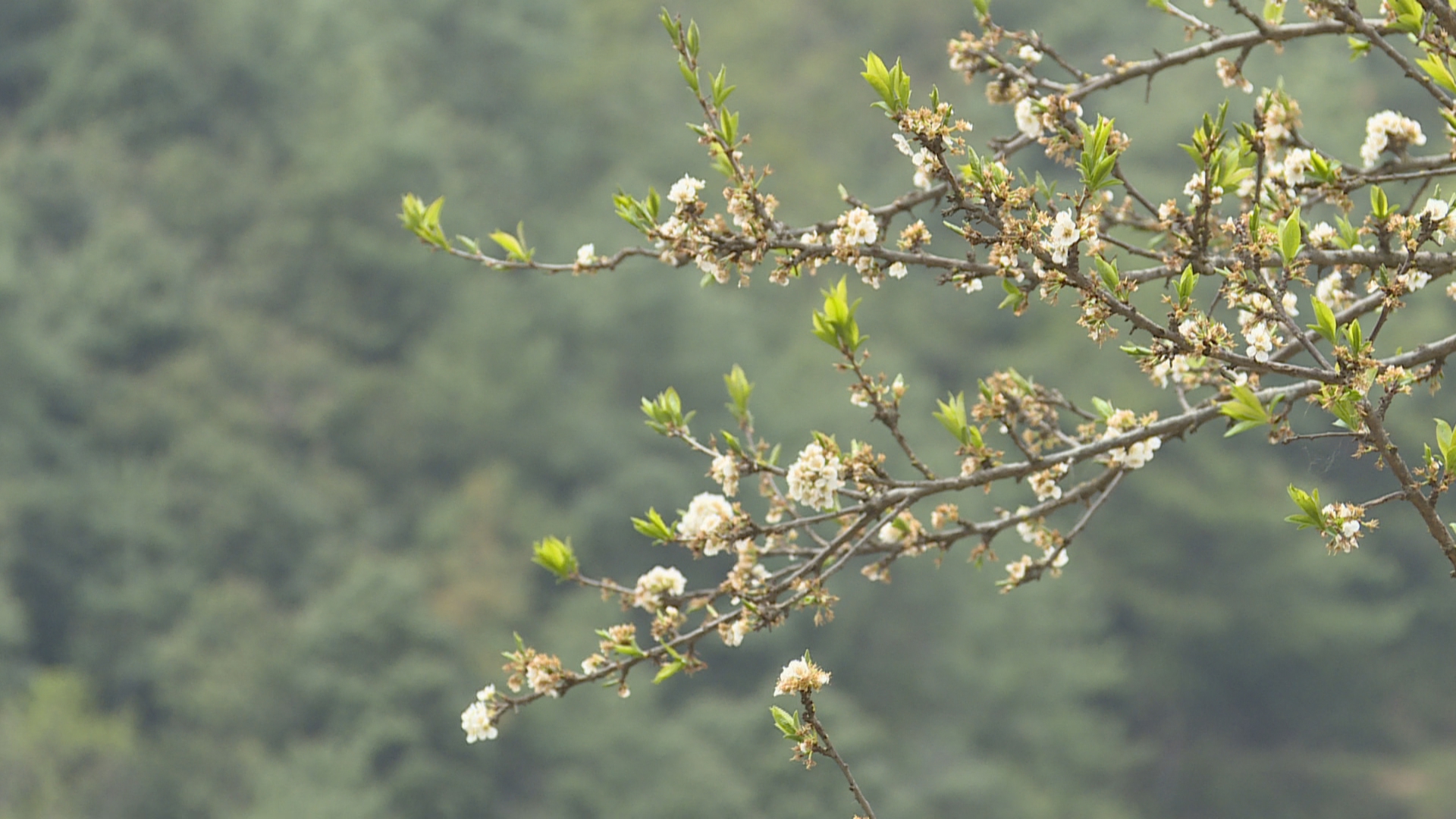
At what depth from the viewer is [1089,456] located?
2.57 metres

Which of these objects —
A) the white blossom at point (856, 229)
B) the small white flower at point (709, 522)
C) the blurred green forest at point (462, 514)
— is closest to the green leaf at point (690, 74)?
the white blossom at point (856, 229)

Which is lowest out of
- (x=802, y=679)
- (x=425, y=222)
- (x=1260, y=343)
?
(x=802, y=679)

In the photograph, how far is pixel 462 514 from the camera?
24359 mm

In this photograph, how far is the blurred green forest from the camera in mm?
20781

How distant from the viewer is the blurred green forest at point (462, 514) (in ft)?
68.2

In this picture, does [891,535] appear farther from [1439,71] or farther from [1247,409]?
[1439,71]

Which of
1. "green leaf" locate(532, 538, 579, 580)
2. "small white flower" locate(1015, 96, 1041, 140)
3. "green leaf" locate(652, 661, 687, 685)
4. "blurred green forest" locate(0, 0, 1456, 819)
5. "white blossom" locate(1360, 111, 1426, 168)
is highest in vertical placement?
"blurred green forest" locate(0, 0, 1456, 819)

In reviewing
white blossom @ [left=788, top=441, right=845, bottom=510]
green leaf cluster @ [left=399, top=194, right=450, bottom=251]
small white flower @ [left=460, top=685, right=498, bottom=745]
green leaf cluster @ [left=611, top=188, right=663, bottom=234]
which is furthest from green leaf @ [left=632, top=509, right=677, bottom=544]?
green leaf cluster @ [left=399, top=194, right=450, bottom=251]

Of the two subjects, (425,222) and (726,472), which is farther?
(425,222)

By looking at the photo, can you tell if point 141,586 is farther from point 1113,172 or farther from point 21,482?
point 1113,172

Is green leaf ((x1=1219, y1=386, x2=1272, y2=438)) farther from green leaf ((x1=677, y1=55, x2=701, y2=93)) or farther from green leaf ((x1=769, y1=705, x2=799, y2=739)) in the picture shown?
green leaf ((x1=677, y1=55, x2=701, y2=93))

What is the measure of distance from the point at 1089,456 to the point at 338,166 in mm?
24904

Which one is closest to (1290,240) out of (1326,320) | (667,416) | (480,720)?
(1326,320)

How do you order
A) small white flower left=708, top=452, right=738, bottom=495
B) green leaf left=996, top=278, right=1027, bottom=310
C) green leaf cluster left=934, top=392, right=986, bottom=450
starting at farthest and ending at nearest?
small white flower left=708, top=452, right=738, bottom=495 < green leaf cluster left=934, top=392, right=986, bottom=450 < green leaf left=996, top=278, right=1027, bottom=310
